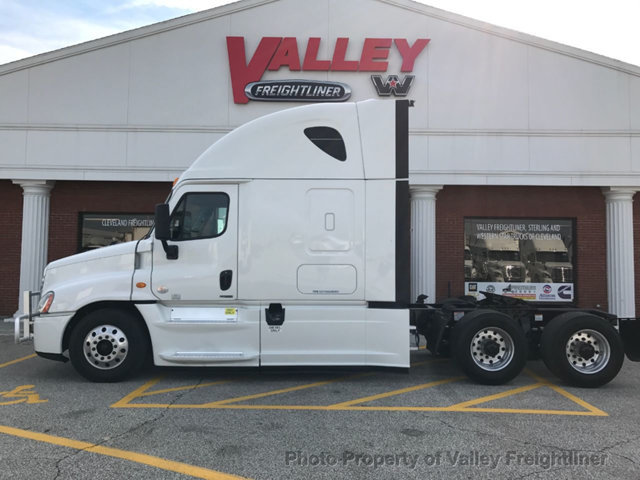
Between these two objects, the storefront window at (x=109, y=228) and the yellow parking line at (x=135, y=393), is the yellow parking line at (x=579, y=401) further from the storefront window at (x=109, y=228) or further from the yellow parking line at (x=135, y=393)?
the storefront window at (x=109, y=228)

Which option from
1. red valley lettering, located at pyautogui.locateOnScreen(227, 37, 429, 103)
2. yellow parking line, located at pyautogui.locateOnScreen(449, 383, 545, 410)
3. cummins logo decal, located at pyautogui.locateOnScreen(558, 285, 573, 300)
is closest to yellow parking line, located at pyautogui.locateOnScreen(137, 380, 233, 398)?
yellow parking line, located at pyautogui.locateOnScreen(449, 383, 545, 410)

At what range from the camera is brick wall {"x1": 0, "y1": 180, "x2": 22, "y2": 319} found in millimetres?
11891

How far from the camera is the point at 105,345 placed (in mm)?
5777

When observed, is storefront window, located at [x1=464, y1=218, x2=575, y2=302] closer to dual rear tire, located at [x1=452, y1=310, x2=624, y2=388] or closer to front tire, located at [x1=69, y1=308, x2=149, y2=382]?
dual rear tire, located at [x1=452, y1=310, x2=624, y2=388]

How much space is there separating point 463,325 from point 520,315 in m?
0.93

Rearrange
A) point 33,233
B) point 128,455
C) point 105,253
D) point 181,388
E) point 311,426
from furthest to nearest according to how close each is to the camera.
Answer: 1. point 33,233
2. point 105,253
3. point 181,388
4. point 311,426
5. point 128,455

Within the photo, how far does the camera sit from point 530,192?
38.5 ft

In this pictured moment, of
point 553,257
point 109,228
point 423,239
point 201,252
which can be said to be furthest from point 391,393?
point 109,228

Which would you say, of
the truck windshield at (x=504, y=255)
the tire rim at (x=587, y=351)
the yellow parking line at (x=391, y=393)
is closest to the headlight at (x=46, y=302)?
the yellow parking line at (x=391, y=393)

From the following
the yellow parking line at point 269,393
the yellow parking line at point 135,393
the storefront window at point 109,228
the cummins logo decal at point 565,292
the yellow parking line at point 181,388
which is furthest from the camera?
the storefront window at point 109,228

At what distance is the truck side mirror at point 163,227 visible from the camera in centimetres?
563

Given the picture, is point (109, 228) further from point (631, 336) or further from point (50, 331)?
point (631, 336)

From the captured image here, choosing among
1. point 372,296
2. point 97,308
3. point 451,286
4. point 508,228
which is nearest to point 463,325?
point 372,296

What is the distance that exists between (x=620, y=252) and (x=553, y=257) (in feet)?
4.91
